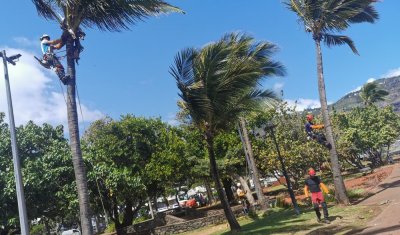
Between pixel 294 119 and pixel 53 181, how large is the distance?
66.3 feet

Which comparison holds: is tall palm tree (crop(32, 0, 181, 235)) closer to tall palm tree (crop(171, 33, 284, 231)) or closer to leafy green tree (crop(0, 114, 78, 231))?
tall palm tree (crop(171, 33, 284, 231))

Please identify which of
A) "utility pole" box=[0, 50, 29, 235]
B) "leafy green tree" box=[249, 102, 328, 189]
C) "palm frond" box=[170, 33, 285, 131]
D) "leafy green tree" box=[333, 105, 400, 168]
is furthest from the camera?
"leafy green tree" box=[333, 105, 400, 168]

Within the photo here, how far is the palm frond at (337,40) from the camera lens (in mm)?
18278

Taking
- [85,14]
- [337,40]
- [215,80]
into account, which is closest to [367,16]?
[337,40]

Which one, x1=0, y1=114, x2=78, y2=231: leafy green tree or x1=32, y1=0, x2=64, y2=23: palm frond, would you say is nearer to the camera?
x1=32, y1=0, x2=64, y2=23: palm frond

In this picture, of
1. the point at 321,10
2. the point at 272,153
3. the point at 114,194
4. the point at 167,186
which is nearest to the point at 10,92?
the point at 321,10

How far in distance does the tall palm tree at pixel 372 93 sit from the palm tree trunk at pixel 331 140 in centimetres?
4198

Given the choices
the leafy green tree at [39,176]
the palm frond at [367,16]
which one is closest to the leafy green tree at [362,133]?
the palm frond at [367,16]

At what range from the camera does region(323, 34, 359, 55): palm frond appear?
18.3m

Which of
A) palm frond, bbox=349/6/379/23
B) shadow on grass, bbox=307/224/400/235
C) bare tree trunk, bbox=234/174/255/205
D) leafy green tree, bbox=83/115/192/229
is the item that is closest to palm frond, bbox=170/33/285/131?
shadow on grass, bbox=307/224/400/235

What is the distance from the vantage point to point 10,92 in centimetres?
970

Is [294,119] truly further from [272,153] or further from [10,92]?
[10,92]

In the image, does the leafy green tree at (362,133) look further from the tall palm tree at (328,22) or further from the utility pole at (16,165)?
the utility pole at (16,165)

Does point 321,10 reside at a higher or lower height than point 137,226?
higher
